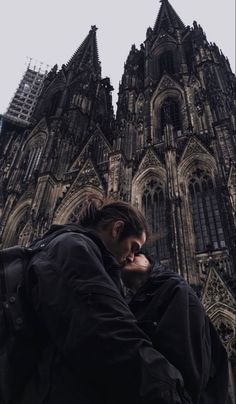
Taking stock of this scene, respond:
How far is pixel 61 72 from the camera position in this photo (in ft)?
107

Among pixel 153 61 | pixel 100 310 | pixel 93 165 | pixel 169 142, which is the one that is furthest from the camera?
pixel 153 61

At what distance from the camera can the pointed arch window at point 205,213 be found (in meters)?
12.7

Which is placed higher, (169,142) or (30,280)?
(169,142)

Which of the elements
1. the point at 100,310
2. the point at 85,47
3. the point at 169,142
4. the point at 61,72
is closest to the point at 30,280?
the point at 100,310

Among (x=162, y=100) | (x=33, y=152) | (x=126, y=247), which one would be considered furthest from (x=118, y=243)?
(x=33, y=152)

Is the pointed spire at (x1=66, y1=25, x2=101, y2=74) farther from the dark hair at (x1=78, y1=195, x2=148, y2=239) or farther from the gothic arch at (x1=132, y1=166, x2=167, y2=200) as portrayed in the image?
the dark hair at (x1=78, y1=195, x2=148, y2=239)

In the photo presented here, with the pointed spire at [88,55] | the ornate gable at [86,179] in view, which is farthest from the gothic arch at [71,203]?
the pointed spire at [88,55]

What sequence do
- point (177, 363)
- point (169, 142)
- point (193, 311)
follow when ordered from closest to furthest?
1. point (177, 363)
2. point (193, 311)
3. point (169, 142)

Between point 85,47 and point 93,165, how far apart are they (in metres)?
22.6

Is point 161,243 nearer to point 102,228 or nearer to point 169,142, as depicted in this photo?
point 169,142

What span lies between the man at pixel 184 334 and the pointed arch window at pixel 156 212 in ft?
36.9

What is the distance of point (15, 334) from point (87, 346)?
12.1 inches

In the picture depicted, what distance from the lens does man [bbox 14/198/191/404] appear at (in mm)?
1158

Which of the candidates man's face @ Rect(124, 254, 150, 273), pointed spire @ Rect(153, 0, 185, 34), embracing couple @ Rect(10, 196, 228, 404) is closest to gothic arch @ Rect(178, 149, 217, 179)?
man's face @ Rect(124, 254, 150, 273)
